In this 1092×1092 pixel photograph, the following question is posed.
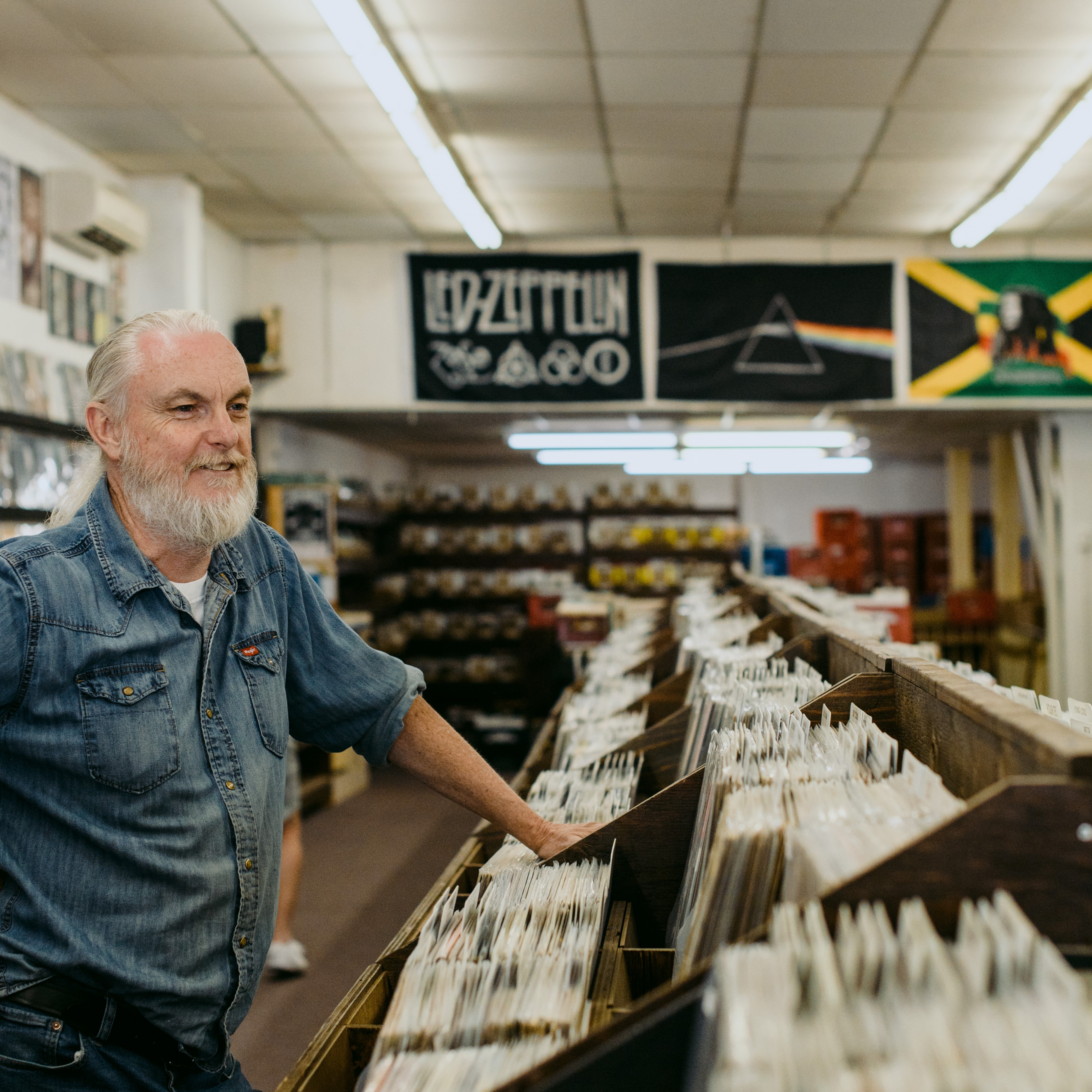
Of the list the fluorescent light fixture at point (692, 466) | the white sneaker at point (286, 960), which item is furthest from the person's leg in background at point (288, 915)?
the fluorescent light fixture at point (692, 466)

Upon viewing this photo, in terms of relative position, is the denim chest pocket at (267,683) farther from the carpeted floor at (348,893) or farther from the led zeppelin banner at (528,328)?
the led zeppelin banner at (528,328)

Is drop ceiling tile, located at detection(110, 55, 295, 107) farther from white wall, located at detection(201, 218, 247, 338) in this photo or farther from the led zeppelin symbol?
the led zeppelin symbol

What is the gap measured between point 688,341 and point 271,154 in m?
2.76

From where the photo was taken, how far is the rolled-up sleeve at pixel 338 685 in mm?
1570

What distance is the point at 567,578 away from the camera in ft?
26.3

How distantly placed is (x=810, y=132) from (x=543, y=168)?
1399 mm

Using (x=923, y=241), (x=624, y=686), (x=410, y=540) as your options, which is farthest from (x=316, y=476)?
(x=923, y=241)

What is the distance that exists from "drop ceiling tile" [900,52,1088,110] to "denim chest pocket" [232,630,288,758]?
3.85 m

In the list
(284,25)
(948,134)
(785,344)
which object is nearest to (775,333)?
(785,344)

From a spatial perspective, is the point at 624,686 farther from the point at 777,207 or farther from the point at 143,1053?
the point at 777,207

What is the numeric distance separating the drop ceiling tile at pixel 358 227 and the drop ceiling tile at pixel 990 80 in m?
3.11

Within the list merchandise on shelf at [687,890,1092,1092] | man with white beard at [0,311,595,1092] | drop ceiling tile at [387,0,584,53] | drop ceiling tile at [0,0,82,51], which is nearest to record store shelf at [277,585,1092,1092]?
merchandise on shelf at [687,890,1092,1092]

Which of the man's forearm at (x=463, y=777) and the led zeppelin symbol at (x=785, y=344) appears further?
the led zeppelin symbol at (x=785, y=344)

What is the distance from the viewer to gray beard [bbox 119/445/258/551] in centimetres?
140
